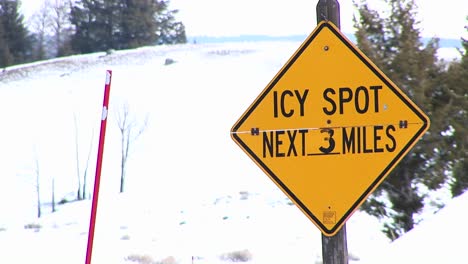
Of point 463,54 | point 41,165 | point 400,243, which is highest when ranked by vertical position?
point 463,54

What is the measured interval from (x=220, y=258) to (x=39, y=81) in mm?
42367

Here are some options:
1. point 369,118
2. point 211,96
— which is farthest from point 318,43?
point 211,96

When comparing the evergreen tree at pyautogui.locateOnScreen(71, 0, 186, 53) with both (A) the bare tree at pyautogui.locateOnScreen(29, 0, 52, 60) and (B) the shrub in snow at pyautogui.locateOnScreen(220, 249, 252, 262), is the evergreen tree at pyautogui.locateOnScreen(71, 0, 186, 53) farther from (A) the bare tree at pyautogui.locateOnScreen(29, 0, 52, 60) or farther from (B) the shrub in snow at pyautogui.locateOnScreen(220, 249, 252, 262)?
(B) the shrub in snow at pyautogui.locateOnScreen(220, 249, 252, 262)

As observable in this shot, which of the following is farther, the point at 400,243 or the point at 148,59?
the point at 148,59

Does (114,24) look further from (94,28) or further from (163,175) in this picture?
(163,175)

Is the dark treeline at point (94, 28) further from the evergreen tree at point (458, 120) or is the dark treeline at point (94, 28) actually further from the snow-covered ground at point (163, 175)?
the evergreen tree at point (458, 120)

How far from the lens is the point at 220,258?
16641 mm

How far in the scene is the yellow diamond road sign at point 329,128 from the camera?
5066mm

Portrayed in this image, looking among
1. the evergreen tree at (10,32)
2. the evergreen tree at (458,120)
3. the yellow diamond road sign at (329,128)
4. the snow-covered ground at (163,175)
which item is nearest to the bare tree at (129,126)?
the snow-covered ground at (163,175)

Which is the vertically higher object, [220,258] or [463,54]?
[463,54]

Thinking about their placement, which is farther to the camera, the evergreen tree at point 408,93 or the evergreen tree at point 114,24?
the evergreen tree at point 114,24

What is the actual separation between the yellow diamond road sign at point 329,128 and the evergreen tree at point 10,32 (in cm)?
6476

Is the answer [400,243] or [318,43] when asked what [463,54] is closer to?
[400,243]

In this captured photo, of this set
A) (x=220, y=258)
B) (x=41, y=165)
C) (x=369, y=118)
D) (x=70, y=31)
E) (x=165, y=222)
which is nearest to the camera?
(x=369, y=118)
